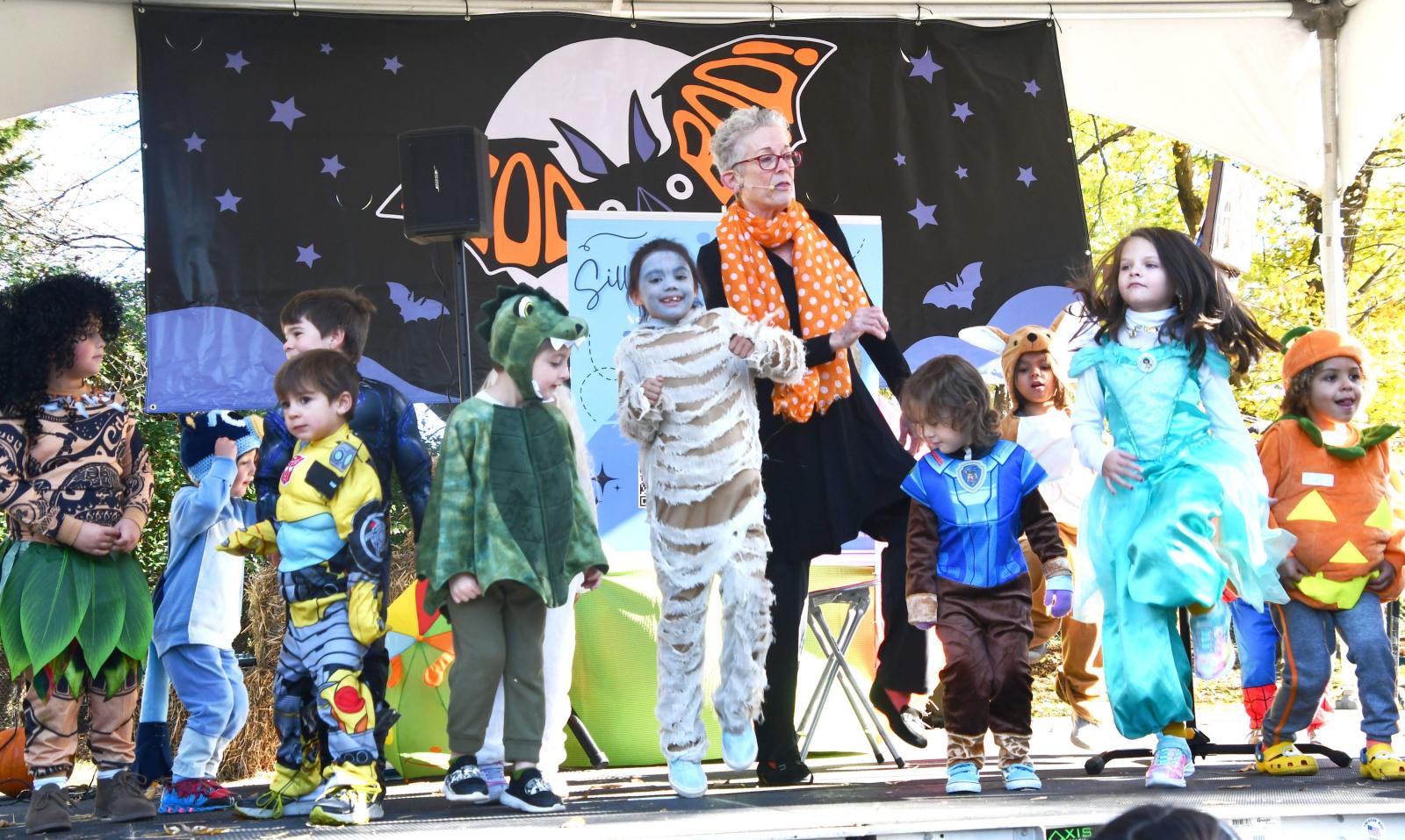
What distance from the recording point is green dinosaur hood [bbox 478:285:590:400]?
4.23m

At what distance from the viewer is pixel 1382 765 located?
4.09 m

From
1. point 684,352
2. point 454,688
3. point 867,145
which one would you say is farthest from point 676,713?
point 867,145

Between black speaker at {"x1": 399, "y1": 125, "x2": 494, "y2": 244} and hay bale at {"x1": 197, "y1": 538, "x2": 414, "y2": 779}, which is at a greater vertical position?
black speaker at {"x1": 399, "y1": 125, "x2": 494, "y2": 244}

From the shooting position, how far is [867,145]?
6.95 metres

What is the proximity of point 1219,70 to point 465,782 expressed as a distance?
539 cm

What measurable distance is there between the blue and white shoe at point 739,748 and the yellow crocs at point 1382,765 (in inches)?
73.1

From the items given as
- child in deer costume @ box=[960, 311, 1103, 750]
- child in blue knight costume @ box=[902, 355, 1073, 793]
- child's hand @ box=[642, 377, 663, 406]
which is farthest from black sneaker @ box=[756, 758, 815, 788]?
child in deer costume @ box=[960, 311, 1103, 750]

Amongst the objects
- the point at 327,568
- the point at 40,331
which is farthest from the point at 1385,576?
the point at 40,331

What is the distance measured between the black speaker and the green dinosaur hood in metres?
0.54

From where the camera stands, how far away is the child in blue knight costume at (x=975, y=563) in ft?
13.2

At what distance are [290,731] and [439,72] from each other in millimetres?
3638

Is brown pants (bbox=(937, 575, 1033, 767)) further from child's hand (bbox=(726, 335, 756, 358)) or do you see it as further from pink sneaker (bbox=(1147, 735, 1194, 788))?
child's hand (bbox=(726, 335, 756, 358))

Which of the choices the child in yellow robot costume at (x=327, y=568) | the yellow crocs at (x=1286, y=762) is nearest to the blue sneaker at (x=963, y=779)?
the yellow crocs at (x=1286, y=762)

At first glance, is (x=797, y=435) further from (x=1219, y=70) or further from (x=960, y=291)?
(x=1219, y=70)
